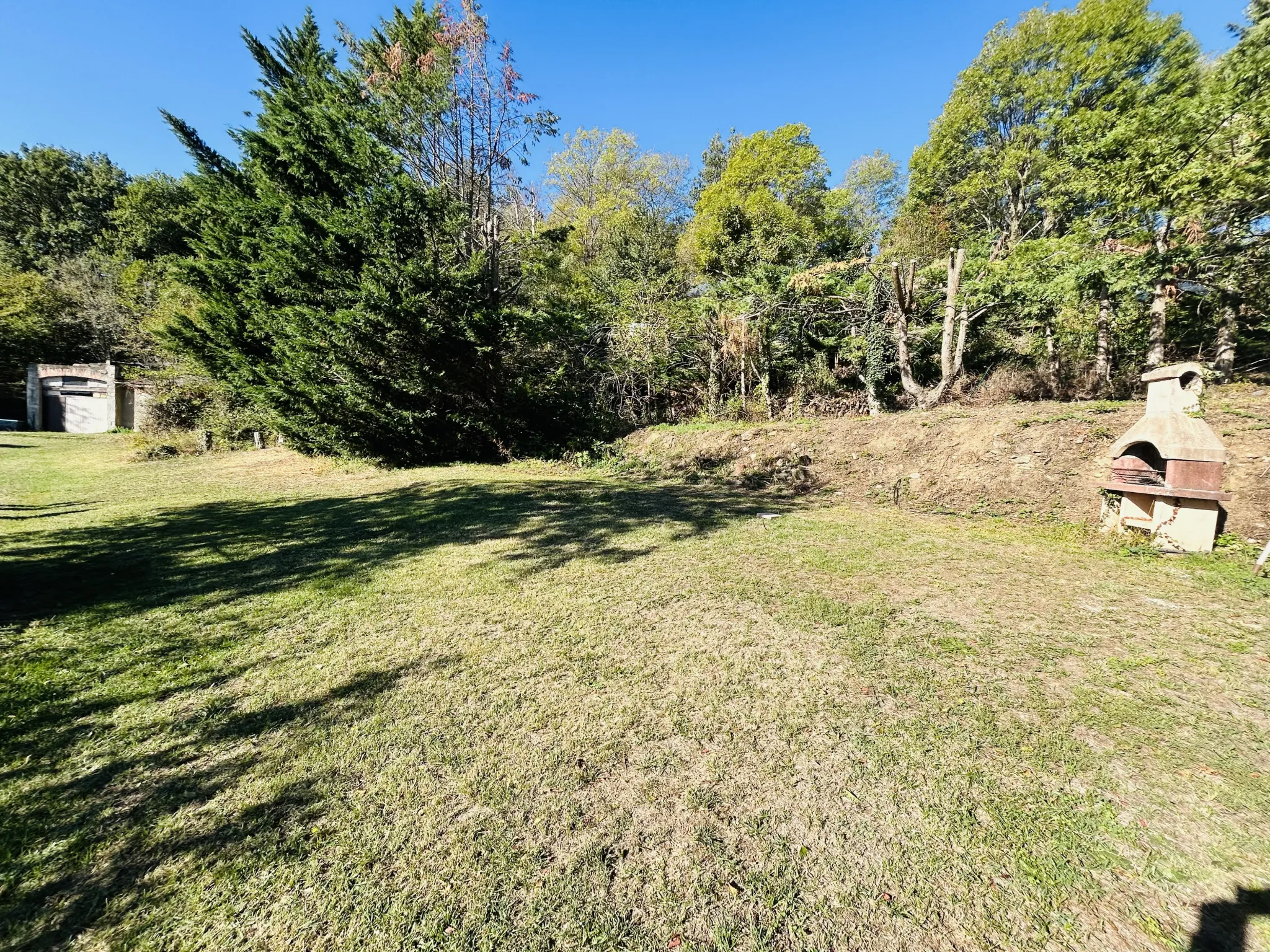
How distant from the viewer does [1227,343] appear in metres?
8.67

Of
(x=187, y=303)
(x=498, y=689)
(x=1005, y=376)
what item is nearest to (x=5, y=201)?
(x=187, y=303)

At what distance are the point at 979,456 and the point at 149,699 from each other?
9.44 metres

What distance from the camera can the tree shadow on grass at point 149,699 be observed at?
5.50 ft

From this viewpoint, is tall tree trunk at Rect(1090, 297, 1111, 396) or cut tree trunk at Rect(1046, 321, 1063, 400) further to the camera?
cut tree trunk at Rect(1046, 321, 1063, 400)

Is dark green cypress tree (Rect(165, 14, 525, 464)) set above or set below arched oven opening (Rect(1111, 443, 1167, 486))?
above

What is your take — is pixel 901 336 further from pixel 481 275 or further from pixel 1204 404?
pixel 481 275

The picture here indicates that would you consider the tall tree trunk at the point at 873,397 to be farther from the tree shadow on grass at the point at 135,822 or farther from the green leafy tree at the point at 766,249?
the tree shadow on grass at the point at 135,822

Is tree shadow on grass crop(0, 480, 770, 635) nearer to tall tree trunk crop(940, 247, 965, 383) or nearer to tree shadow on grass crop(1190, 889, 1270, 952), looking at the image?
tree shadow on grass crop(1190, 889, 1270, 952)

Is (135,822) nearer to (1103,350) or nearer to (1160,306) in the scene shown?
(1160,306)

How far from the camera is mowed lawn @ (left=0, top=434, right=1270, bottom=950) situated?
1528mm

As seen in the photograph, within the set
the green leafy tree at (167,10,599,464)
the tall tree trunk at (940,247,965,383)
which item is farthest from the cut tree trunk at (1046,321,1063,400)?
the green leafy tree at (167,10,599,464)

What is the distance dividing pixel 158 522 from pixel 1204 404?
14.0 m

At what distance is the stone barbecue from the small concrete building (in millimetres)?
35207

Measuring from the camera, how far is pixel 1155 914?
152 centimetres
